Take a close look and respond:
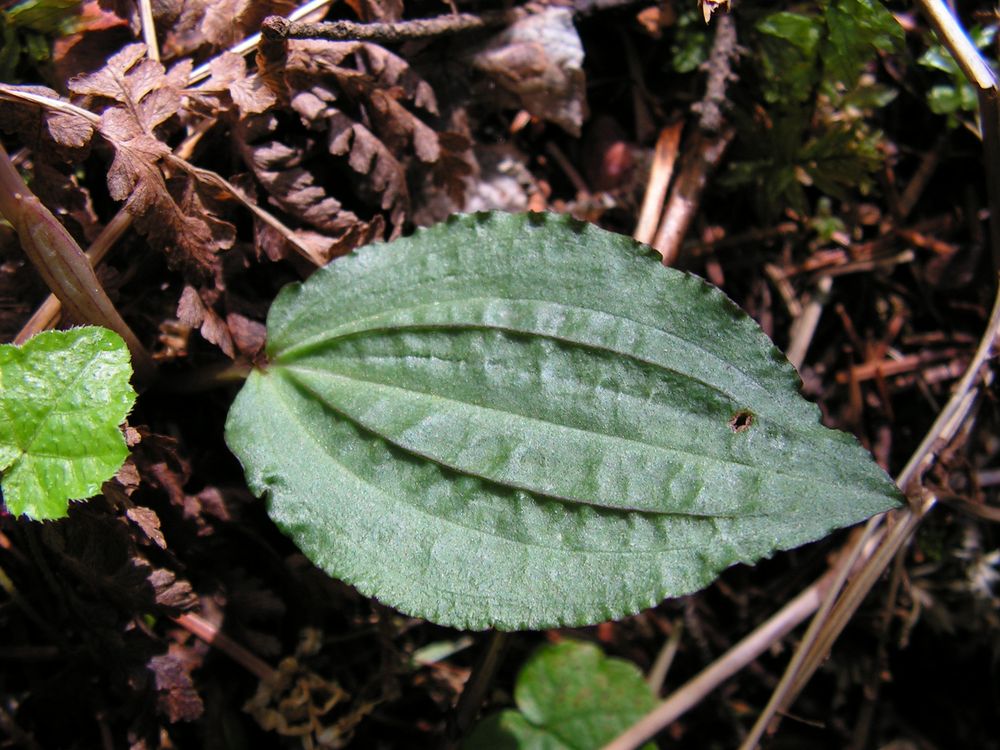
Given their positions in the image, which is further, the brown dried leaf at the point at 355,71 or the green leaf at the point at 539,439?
the brown dried leaf at the point at 355,71

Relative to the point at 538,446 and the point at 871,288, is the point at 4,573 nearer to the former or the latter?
the point at 538,446

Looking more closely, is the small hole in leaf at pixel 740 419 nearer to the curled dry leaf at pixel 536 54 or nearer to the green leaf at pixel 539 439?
the green leaf at pixel 539 439

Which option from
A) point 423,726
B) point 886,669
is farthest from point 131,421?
point 886,669

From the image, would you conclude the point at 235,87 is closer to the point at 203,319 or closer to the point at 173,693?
the point at 203,319

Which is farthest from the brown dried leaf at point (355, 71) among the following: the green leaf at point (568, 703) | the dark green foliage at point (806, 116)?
the green leaf at point (568, 703)

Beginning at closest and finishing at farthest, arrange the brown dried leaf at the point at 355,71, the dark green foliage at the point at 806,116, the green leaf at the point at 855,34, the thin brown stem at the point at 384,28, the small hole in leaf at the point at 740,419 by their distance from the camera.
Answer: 1. the small hole in leaf at the point at 740,419
2. the thin brown stem at the point at 384,28
3. the brown dried leaf at the point at 355,71
4. the green leaf at the point at 855,34
5. the dark green foliage at the point at 806,116

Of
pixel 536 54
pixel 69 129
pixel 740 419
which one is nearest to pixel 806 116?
pixel 536 54

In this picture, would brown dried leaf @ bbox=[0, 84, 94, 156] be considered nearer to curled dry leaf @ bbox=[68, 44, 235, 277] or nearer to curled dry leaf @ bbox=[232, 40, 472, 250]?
curled dry leaf @ bbox=[68, 44, 235, 277]
